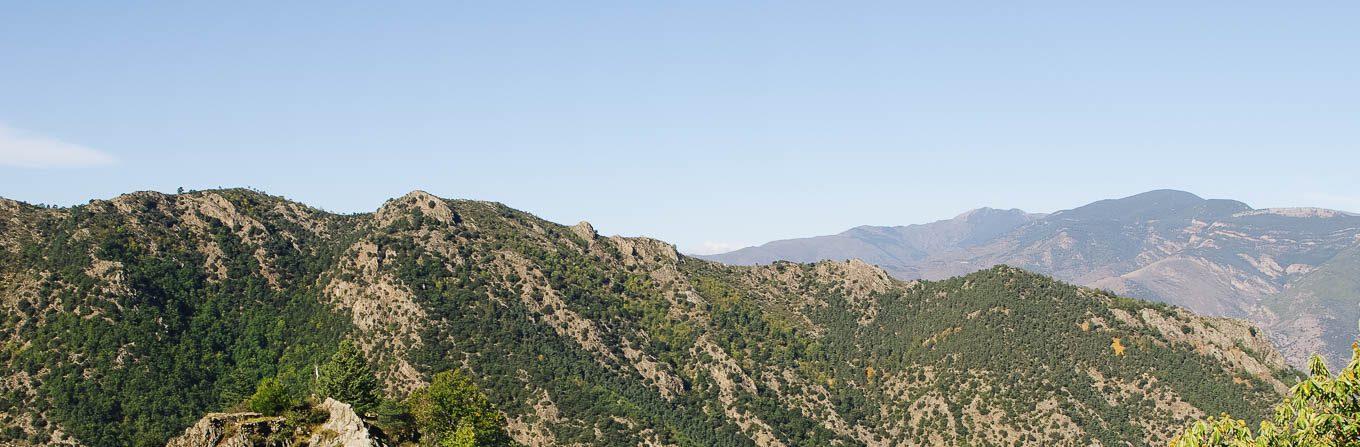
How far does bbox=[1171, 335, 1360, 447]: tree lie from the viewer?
1121 inches

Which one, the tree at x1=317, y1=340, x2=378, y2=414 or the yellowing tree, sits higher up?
the tree at x1=317, y1=340, x2=378, y2=414

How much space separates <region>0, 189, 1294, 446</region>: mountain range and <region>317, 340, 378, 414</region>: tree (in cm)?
3061

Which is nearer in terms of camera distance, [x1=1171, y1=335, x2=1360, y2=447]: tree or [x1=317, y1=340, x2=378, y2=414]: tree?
[x1=1171, y1=335, x2=1360, y2=447]: tree

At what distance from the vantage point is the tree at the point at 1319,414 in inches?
1121

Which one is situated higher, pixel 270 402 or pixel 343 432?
pixel 270 402

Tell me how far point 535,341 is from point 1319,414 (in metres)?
142

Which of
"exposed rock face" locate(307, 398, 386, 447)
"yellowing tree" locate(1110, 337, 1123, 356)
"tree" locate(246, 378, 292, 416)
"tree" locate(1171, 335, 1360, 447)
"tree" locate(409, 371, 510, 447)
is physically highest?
"tree" locate(1171, 335, 1360, 447)

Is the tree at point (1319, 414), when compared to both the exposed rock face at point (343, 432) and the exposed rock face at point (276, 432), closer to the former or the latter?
the exposed rock face at point (343, 432)

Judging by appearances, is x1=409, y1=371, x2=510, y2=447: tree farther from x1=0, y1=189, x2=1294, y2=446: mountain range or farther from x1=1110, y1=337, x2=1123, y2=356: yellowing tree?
x1=1110, y1=337, x2=1123, y2=356: yellowing tree

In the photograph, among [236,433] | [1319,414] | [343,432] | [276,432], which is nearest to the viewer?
[1319,414]

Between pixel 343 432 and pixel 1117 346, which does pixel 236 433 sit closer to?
pixel 343 432

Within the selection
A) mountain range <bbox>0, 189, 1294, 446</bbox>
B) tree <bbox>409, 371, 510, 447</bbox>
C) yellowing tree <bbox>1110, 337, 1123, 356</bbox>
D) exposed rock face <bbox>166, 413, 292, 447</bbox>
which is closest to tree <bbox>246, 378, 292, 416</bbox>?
exposed rock face <bbox>166, 413, 292, 447</bbox>

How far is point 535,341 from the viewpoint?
6304 inches

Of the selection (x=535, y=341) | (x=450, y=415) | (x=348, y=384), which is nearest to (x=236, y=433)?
(x=348, y=384)
